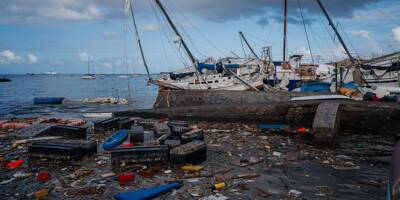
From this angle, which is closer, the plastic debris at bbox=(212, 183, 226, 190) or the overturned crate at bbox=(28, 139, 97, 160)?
the plastic debris at bbox=(212, 183, 226, 190)

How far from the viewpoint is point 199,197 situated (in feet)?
11.6

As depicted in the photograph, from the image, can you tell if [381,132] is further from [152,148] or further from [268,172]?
[152,148]

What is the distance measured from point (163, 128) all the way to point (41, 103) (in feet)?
76.8

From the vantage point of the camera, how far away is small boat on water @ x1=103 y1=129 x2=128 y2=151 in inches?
231

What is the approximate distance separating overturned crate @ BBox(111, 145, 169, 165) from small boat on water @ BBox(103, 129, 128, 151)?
115cm

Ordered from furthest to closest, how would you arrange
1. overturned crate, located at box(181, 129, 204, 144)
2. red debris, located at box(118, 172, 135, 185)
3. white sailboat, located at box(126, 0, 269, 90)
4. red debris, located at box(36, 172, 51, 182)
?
white sailboat, located at box(126, 0, 269, 90)
overturned crate, located at box(181, 129, 204, 144)
red debris, located at box(36, 172, 51, 182)
red debris, located at box(118, 172, 135, 185)

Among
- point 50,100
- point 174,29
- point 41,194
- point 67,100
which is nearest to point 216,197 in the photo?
point 41,194

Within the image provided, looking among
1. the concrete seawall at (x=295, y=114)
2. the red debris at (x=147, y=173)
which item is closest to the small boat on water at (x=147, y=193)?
the red debris at (x=147, y=173)

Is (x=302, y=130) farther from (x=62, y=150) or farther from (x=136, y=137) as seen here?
(x=62, y=150)

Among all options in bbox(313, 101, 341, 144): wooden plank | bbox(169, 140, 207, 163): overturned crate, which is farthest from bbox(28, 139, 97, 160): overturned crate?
bbox(313, 101, 341, 144): wooden plank

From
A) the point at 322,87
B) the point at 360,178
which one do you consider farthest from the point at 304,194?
the point at 322,87

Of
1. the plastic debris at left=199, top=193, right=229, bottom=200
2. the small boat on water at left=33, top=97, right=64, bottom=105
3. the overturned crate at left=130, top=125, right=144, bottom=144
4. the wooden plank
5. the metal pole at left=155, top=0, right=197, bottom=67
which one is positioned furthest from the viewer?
the small boat on water at left=33, top=97, right=64, bottom=105

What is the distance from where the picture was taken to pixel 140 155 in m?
4.72

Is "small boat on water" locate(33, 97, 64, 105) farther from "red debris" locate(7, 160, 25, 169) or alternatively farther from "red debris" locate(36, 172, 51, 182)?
"red debris" locate(36, 172, 51, 182)
